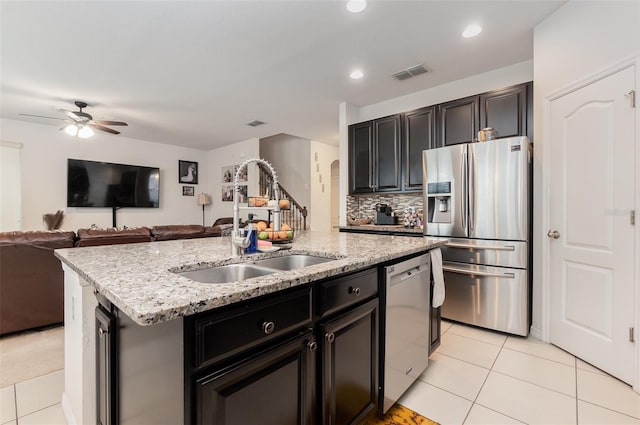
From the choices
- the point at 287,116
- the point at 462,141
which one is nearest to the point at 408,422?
the point at 462,141

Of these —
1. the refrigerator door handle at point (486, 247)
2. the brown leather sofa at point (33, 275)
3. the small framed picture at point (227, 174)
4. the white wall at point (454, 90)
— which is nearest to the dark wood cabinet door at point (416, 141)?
the white wall at point (454, 90)

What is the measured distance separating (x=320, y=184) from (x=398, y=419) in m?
A: 5.70

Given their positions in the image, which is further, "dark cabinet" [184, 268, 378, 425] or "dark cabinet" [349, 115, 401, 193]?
"dark cabinet" [349, 115, 401, 193]

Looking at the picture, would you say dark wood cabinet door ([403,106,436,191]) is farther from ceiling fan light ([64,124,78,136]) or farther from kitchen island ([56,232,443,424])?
ceiling fan light ([64,124,78,136])

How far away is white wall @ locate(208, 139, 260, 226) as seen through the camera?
652cm

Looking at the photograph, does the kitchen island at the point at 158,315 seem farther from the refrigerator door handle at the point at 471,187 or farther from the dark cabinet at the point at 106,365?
the refrigerator door handle at the point at 471,187

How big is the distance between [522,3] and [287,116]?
11.3 ft

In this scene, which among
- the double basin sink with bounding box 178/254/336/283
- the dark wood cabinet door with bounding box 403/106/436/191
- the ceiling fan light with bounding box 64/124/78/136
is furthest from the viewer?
the ceiling fan light with bounding box 64/124/78/136

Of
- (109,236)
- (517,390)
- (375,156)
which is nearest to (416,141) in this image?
(375,156)

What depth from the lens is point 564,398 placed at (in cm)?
177

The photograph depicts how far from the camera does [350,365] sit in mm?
1341

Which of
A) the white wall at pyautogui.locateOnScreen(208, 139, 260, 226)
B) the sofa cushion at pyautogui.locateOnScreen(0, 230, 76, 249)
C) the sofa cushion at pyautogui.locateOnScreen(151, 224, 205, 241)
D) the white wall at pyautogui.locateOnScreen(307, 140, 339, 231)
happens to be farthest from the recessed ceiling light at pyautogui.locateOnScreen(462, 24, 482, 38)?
the white wall at pyautogui.locateOnScreen(208, 139, 260, 226)

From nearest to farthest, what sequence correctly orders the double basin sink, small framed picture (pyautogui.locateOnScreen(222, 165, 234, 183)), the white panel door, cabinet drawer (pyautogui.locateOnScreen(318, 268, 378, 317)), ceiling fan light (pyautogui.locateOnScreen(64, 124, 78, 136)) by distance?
cabinet drawer (pyautogui.locateOnScreen(318, 268, 378, 317)) → the double basin sink → the white panel door → ceiling fan light (pyautogui.locateOnScreen(64, 124, 78, 136)) → small framed picture (pyautogui.locateOnScreen(222, 165, 234, 183))

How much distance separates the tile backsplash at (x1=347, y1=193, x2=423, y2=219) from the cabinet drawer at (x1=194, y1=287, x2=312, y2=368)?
10.9 feet
